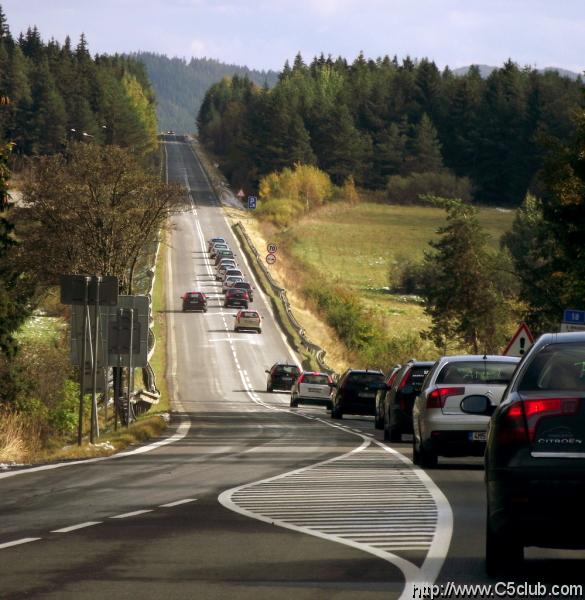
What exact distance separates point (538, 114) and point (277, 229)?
39.8 meters

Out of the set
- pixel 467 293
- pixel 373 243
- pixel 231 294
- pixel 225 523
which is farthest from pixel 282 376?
pixel 373 243

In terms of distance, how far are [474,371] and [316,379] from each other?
33893 millimetres

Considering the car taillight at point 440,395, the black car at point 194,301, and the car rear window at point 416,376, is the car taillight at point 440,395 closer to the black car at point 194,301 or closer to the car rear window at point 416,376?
the car rear window at point 416,376

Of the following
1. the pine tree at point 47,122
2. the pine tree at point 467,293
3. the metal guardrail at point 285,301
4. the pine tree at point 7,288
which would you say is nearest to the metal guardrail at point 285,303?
the metal guardrail at point 285,301

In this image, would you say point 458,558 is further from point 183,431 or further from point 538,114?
point 538,114

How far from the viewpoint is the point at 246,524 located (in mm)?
13023

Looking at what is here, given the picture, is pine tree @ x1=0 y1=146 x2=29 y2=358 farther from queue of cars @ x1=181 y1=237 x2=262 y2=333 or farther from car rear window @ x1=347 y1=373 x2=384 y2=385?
queue of cars @ x1=181 y1=237 x2=262 y2=333

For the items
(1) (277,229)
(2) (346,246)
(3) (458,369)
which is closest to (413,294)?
(2) (346,246)

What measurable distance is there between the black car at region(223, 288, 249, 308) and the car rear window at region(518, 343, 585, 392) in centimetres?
8788

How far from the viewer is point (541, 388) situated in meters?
9.23

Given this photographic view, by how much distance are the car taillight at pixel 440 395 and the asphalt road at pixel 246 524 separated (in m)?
0.93

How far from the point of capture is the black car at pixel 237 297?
97500 mm

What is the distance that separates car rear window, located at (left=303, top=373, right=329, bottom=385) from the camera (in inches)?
2173

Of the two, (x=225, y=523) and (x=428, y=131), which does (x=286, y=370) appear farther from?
(x=428, y=131)
